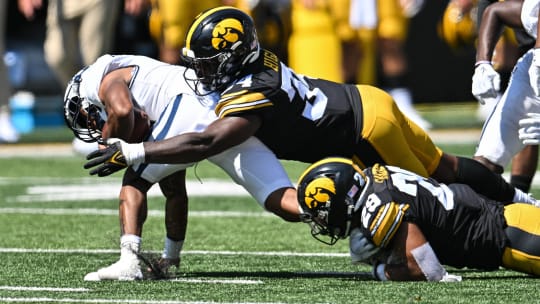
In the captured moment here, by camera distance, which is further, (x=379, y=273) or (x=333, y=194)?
(x=379, y=273)

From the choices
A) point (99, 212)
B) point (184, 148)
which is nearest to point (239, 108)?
point (184, 148)

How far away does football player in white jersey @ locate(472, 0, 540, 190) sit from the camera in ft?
20.2

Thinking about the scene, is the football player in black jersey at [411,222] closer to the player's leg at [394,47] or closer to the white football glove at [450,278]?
the white football glove at [450,278]

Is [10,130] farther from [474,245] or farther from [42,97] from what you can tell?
[474,245]

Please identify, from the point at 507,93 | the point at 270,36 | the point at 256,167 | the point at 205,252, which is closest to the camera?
the point at 256,167

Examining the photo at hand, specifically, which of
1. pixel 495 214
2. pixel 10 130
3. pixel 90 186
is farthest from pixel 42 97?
pixel 495 214

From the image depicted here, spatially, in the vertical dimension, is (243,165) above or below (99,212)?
above

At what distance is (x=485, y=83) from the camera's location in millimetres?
6156

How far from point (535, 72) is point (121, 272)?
1.99 m

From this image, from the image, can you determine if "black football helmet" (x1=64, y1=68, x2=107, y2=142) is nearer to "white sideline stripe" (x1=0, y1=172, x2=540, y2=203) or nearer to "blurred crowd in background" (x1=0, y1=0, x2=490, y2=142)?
"white sideline stripe" (x1=0, y1=172, x2=540, y2=203)

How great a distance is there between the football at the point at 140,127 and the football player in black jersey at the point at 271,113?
242 mm

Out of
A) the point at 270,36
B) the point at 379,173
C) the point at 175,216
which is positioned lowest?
the point at 270,36

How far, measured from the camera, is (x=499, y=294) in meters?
4.80

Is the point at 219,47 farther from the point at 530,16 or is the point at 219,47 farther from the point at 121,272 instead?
Result: the point at 530,16
